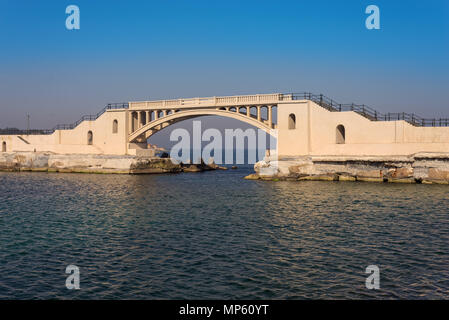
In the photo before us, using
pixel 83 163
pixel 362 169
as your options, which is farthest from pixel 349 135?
pixel 83 163

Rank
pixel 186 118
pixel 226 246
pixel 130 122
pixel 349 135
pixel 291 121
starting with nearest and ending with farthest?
pixel 226 246 < pixel 349 135 < pixel 291 121 < pixel 186 118 < pixel 130 122

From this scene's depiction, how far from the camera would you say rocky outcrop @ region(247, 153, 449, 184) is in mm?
36719

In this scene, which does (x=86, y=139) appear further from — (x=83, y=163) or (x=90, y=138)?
(x=83, y=163)

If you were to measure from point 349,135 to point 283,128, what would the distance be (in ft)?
22.1

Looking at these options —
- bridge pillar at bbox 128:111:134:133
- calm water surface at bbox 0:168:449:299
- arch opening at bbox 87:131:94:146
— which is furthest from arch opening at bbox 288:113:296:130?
arch opening at bbox 87:131:94:146

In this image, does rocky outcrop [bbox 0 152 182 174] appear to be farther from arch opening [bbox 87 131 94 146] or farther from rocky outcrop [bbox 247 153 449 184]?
rocky outcrop [bbox 247 153 449 184]

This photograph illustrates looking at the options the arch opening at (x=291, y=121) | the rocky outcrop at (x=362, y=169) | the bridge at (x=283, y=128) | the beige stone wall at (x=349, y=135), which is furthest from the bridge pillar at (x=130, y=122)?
the arch opening at (x=291, y=121)

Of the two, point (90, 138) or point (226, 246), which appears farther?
point (90, 138)

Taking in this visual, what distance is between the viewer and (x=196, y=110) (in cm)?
5106

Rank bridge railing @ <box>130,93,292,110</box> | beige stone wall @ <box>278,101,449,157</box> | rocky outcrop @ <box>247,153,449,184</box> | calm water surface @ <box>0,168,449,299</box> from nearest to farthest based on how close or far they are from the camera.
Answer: calm water surface @ <box>0,168,449,299</box>, rocky outcrop @ <box>247,153,449,184</box>, beige stone wall @ <box>278,101,449,157</box>, bridge railing @ <box>130,93,292,110</box>

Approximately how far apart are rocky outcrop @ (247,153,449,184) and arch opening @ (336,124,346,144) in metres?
2.96

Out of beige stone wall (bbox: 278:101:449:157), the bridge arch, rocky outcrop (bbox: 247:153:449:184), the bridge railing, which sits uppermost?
the bridge railing
